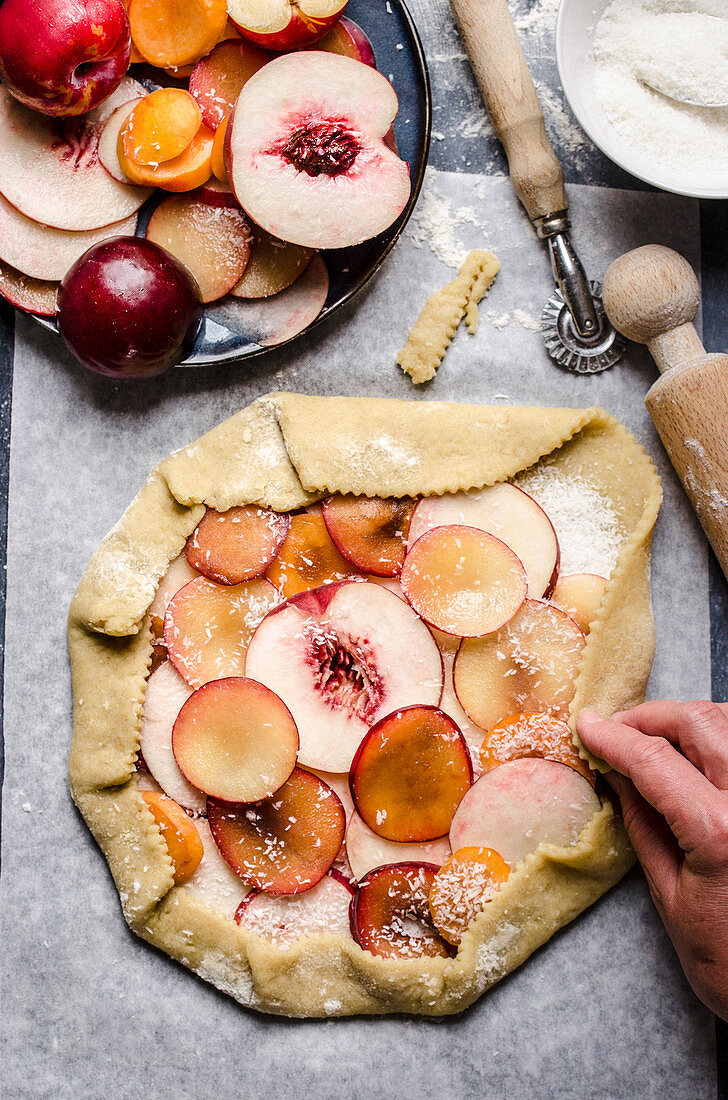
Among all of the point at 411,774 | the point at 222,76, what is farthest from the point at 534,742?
the point at 222,76

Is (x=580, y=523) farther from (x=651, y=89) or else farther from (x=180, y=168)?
(x=180, y=168)

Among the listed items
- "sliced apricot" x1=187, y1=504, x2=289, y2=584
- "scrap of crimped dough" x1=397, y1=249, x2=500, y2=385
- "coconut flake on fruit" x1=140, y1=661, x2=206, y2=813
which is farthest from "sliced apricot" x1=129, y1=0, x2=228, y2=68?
"coconut flake on fruit" x1=140, y1=661, x2=206, y2=813

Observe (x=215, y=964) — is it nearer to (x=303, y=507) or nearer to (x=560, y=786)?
(x=560, y=786)

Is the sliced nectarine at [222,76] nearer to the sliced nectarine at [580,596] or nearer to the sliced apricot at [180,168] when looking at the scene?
the sliced apricot at [180,168]

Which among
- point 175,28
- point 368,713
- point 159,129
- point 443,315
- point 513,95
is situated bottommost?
point 368,713

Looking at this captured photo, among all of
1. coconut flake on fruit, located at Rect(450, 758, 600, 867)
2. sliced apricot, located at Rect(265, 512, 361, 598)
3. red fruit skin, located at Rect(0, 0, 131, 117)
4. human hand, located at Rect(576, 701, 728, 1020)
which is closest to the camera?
human hand, located at Rect(576, 701, 728, 1020)

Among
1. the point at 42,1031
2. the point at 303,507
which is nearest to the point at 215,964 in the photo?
the point at 42,1031

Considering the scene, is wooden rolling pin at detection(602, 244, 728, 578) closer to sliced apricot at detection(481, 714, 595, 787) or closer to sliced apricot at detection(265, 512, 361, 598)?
sliced apricot at detection(481, 714, 595, 787)

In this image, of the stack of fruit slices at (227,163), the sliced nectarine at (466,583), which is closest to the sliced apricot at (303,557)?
the sliced nectarine at (466,583)
